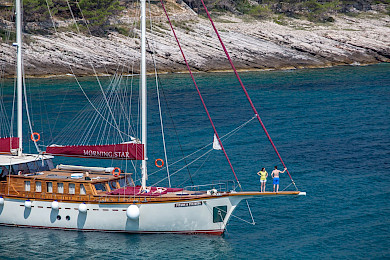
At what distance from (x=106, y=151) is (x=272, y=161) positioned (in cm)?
1820

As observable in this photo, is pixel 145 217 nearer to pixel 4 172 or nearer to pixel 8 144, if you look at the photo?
pixel 4 172

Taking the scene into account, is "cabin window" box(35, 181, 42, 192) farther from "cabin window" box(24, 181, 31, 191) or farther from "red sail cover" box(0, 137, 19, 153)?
"red sail cover" box(0, 137, 19, 153)

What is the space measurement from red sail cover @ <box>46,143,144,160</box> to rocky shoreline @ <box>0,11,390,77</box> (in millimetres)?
56132

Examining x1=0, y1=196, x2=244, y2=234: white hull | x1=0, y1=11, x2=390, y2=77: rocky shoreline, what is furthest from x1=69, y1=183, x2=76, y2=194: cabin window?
x1=0, y1=11, x2=390, y2=77: rocky shoreline

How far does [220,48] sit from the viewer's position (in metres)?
104

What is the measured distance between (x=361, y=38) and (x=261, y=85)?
39.3 metres

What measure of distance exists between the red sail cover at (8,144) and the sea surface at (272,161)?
5213 mm

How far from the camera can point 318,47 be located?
112 meters

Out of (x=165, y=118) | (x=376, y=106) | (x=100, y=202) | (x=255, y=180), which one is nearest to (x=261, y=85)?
(x=376, y=106)

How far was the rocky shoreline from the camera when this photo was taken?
303 feet

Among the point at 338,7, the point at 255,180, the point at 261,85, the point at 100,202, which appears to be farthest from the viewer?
the point at 338,7

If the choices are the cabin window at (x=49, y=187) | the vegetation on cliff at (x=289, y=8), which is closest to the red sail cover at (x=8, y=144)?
the cabin window at (x=49, y=187)

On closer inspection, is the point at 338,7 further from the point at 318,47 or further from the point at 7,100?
the point at 7,100

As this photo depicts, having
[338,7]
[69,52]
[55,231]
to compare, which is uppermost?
[338,7]
